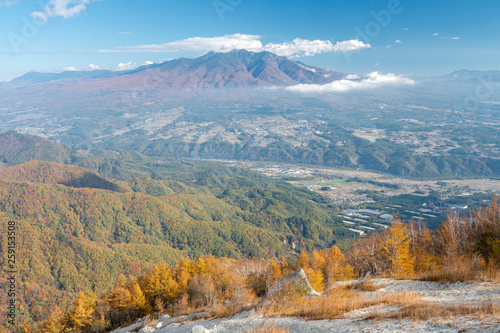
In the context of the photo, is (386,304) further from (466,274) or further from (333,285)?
(333,285)

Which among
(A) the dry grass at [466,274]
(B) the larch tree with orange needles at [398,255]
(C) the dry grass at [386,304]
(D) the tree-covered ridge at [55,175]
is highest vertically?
(C) the dry grass at [386,304]

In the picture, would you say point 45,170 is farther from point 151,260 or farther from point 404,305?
point 404,305

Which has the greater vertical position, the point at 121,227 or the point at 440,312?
the point at 440,312

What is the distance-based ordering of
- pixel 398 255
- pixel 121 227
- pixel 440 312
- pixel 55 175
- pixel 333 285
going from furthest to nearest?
pixel 55 175 < pixel 121 227 < pixel 398 255 < pixel 333 285 < pixel 440 312

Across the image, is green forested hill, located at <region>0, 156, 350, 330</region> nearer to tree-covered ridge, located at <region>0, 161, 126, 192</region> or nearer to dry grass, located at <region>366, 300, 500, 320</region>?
tree-covered ridge, located at <region>0, 161, 126, 192</region>

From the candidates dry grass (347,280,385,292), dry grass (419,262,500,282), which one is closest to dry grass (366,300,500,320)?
dry grass (419,262,500,282)

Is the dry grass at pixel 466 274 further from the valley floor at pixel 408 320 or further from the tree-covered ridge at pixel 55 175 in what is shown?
the tree-covered ridge at pixel 55 175

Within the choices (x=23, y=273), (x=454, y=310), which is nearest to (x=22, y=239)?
(x=23, y=273)

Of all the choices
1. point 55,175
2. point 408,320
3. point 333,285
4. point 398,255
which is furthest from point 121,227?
point 408,320

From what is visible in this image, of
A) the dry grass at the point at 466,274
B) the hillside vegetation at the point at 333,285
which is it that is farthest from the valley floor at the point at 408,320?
the dry grass at the point at 466,274

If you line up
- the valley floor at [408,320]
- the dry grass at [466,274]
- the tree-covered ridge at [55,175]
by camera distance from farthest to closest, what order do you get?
→ 1. the tree-covered ridge at [55,175]
2. the dry grass at [466,274]
3. the valley floor at [408,320]

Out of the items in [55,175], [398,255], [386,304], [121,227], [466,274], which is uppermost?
[386,304]
